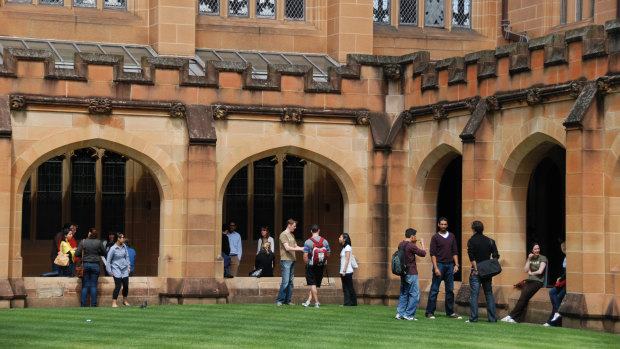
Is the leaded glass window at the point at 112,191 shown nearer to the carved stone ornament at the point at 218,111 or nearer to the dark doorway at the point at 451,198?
the carved stone ornament at the point at 218,111

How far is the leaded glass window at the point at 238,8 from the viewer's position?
110 feet

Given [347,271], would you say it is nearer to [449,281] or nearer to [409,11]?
[449,281]

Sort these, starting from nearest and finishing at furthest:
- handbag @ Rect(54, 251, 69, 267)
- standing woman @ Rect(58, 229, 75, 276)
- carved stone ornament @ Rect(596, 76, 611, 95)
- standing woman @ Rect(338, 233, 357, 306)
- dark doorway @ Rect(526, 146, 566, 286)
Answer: carved stone ornament @ Rect(596, 76, 611, 95) → standing woman @ Rect(338, 233, 357, 306) → handbag @ Rect(54, 251, 69, 267) → standing woman @ Rect(58, 229, 75, 276) → dark doorway @ Rect(526, 146, 566, 286)

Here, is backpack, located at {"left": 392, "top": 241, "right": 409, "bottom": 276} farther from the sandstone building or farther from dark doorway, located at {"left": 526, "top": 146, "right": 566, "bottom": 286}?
dark doorway, located at {"left": 526, "top": 146, "right": 566, "bottom": 286}

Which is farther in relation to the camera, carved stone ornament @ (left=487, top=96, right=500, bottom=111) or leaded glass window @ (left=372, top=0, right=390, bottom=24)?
leaded glass window @ (left=372, top=0, right=390, bottom=24)

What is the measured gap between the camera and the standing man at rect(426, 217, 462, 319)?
82.2ft

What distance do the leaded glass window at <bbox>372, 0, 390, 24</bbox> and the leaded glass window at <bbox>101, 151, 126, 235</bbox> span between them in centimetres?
707

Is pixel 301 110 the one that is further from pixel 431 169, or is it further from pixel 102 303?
pixel 102 303

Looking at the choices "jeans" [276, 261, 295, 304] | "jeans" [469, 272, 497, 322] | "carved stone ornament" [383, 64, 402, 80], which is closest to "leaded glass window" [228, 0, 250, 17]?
"carved stone ornament" [383, 64, 402, 80]

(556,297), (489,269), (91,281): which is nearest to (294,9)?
(91,281)

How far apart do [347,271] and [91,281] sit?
495cm

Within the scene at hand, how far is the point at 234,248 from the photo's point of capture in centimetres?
3064

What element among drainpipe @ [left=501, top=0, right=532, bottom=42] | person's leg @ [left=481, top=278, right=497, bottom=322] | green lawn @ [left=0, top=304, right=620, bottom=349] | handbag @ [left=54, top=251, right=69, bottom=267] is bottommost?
green lawn @ [left=0, top=304, right=620, bottom=349]

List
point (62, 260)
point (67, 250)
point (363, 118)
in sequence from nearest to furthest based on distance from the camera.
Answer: point (62, 260) < point (67, 250) < point (363, 118)
